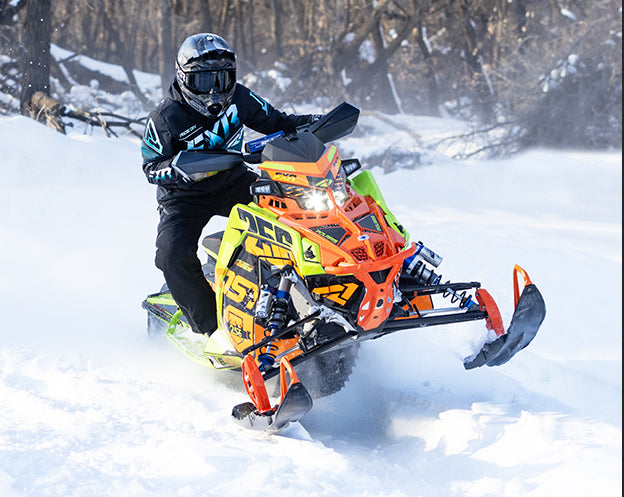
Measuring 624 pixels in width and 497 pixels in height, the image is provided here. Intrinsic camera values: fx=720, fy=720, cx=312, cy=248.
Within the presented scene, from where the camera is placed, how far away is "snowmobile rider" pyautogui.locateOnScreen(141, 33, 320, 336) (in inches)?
155

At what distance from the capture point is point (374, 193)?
3865mm

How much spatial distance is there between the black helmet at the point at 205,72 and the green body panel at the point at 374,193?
0.89 metres

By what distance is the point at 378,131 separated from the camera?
15.6 meters

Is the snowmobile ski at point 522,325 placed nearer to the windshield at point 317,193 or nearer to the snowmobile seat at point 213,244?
the windshield at point 317,193

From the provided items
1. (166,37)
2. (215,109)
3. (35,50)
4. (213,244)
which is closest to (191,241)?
(213,244)

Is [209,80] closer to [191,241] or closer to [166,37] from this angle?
[191,241]

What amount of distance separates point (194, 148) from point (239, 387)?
4.77ft

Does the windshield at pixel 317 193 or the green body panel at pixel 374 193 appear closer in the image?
the windshield at pixel 317 193

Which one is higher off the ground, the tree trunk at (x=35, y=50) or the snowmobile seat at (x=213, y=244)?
the tree trunk at (x=35, y=50)

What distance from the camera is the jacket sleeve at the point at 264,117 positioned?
450 cm

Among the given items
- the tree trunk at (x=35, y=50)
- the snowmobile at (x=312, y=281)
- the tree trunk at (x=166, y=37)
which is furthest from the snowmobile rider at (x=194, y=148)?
the tree trunk at (x=166, y=37)

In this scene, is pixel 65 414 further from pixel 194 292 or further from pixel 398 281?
pixel 398 281

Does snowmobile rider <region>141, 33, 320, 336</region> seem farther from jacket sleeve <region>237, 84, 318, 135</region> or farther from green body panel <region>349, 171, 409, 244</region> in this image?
green body panel <region>349, 171, 409, 244</region>

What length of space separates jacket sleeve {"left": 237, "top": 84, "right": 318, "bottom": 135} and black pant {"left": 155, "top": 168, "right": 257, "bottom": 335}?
355 mm
